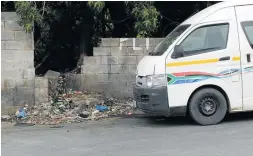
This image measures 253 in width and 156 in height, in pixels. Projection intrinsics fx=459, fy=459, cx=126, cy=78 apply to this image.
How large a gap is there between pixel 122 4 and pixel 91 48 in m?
1.41

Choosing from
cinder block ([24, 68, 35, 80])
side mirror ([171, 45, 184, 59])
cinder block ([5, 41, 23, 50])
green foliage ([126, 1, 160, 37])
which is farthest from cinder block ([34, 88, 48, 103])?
side mirror ([171, 45, 184, 59])

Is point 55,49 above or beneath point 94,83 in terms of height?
above

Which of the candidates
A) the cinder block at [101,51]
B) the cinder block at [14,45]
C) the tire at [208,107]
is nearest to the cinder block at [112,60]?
the cinder block at [101,51]

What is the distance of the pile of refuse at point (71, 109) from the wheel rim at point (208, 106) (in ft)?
7.23

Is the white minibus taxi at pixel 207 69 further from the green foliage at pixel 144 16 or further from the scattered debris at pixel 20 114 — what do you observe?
the scattered debris at pixel 20 114

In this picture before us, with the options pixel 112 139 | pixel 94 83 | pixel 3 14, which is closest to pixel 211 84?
pixel 112 139

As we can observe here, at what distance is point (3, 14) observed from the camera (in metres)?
10.1

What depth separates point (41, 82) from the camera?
10.3m

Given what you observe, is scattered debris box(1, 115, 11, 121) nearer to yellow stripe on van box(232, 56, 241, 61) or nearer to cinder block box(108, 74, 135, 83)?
cinder block box(108, 74, 135, 83)

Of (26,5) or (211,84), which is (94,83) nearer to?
(26,5)

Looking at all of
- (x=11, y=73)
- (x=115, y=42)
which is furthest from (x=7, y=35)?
(x=115, y=42)

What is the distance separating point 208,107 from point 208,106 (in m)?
0.02

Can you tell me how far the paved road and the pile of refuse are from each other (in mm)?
550

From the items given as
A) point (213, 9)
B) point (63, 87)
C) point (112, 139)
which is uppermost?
point (213, 9)
